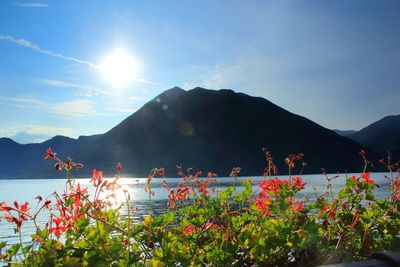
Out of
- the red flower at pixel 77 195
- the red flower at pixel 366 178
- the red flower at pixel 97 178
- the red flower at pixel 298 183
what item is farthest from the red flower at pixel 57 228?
the red flower at pixel 366 178

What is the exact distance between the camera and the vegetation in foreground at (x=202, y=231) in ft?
9.13

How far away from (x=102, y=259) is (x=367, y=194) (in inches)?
122

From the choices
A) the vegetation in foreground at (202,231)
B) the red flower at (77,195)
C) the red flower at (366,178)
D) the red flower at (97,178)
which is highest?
the red flower at (97,178)

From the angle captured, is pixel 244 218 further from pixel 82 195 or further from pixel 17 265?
pixel 17 265

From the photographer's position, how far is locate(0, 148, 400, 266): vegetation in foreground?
278cm

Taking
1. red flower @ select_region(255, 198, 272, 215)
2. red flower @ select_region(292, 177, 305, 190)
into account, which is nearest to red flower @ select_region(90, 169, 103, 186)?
red flower @ select_region(255, 198, 272, 215)

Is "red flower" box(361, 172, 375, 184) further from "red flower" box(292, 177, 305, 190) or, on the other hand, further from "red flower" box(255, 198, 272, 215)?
"red flower" box(255, 198, 272, 215)

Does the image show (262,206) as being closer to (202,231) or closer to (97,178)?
(202,231)

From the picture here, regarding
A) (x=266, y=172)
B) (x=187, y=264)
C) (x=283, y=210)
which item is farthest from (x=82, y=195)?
(x=266, y=172)

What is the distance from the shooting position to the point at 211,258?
3.24 meters

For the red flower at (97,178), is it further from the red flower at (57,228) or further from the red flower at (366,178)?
the red flower at (366,178)

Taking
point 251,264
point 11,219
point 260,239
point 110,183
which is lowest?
point 251,264

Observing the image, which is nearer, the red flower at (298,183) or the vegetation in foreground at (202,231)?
the vegetation in foreground at (202,231)

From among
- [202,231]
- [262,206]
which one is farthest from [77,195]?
[262,206]
